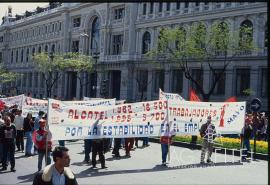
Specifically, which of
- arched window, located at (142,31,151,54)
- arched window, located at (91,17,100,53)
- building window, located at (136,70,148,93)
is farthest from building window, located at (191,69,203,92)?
arched window, located at (91,17,100,53)

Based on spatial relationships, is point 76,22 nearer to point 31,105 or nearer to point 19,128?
point 31,105

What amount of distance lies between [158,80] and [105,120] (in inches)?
1362

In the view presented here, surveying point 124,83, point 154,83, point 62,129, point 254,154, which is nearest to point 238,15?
point 154,83

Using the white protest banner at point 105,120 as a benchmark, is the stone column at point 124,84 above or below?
above

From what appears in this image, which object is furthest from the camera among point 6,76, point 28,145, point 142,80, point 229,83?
point 6,76

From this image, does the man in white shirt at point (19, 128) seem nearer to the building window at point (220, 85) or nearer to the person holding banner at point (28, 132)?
the person holding banner at point (28, 132)

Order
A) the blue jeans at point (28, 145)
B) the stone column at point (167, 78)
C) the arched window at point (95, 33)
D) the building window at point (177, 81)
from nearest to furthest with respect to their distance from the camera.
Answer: the blue jeans at point (28, 145)
the building window at point (177, 81)
the stone column at point (167, 78)
the arched window at point (95, 33)

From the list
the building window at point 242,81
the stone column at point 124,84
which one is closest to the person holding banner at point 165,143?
the building window at point 242,81

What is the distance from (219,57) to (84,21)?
83.5ft

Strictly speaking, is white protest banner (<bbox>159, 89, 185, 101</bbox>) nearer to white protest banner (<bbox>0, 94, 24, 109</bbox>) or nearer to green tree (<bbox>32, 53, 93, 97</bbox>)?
white protest banner (<bbox>0, 94, 24, 109</bbox>)

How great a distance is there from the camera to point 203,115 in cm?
1573

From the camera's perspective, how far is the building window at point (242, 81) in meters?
38.4

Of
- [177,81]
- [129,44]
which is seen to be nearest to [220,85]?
[177,81]

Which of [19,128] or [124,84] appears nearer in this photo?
[19,128]
